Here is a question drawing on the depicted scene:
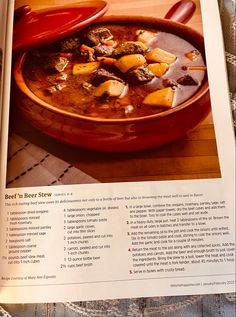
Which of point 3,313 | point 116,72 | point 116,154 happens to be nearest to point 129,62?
point 116,72

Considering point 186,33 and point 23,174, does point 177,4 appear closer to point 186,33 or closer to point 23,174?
point 186,33

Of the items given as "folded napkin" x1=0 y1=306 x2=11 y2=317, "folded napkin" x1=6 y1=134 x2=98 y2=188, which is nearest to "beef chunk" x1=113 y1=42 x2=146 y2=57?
"folded napkin" x1=6 y1=134 x2=98 y2=188

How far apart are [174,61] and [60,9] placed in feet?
0.60

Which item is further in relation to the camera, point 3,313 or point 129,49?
point 129,49

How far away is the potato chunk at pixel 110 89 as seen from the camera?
473 millimetres

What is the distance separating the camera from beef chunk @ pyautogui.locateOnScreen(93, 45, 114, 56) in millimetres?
507

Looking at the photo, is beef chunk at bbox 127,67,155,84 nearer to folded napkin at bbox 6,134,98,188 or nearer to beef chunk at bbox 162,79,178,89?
beef chunk at bbox 162,79,178,89

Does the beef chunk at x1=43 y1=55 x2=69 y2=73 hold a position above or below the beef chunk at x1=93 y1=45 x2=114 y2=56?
below

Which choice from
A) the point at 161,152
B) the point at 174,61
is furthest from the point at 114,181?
the point at 174,61

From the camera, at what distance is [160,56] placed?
1.64 ft

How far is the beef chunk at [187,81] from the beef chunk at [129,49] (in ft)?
0.22

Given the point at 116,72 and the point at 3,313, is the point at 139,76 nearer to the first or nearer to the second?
the point at 116,72

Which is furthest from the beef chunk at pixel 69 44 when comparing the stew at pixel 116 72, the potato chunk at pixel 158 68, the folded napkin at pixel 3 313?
the folded napkin at pixel 3 313

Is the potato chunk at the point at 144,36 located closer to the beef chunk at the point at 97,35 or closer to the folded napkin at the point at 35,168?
the beef chunk at the point at 97,35
